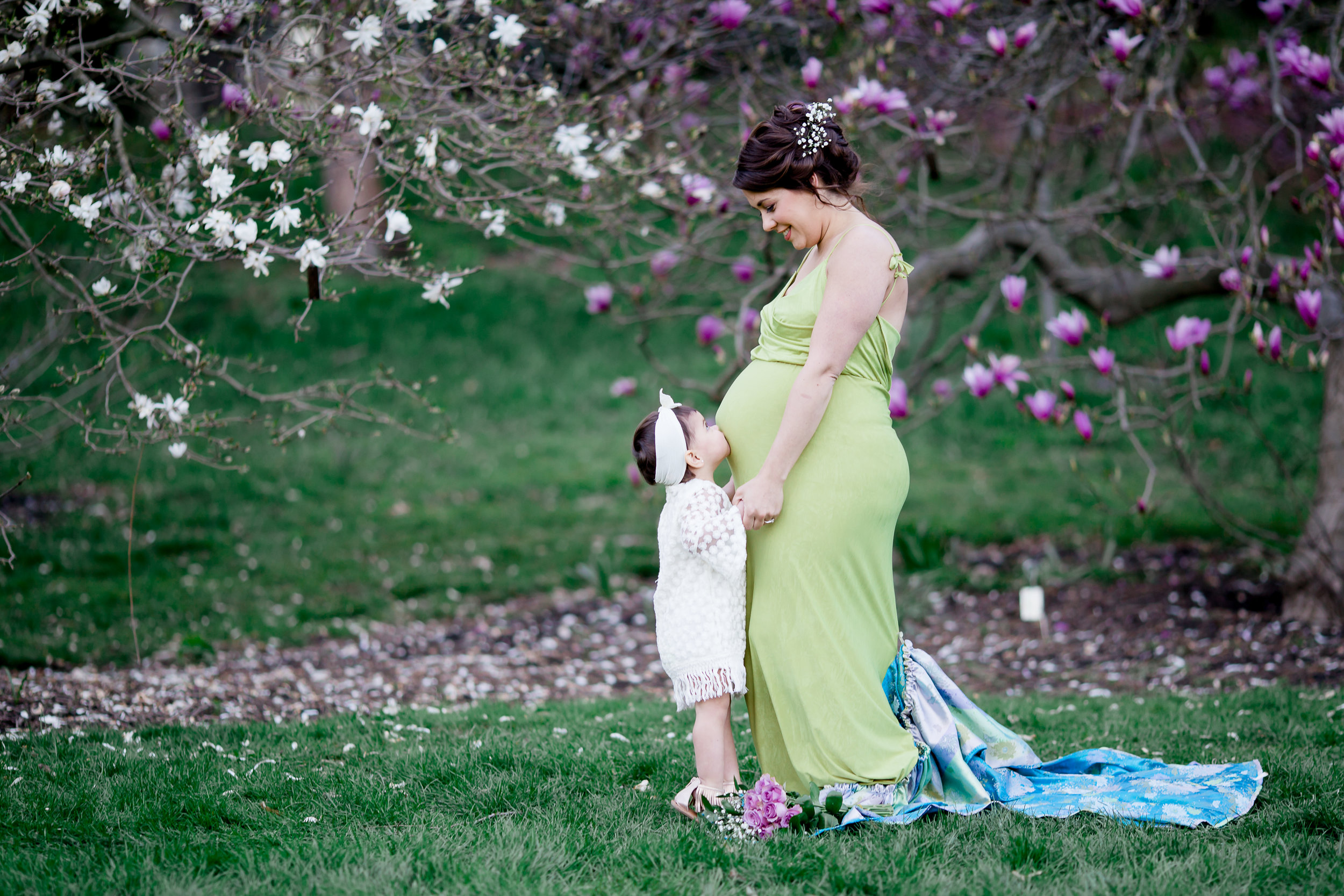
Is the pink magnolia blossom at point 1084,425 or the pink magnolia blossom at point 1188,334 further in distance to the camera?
the pink magnolia blossom at point 1084,425

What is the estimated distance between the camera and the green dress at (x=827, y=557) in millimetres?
2875

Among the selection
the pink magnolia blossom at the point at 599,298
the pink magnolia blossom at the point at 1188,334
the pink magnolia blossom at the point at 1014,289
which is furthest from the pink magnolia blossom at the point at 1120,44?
the pink magnolia blossom at the point at 599,298

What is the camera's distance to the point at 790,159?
2.81 m

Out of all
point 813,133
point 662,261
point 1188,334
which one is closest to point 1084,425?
point 1188,334

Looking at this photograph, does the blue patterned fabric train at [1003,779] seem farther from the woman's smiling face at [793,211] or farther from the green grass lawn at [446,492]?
the green grass lawn at [446,492]

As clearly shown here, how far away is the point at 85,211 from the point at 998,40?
3.41 meters

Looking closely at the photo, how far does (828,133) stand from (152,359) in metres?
8.26

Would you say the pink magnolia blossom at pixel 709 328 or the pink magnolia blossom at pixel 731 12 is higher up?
the pink magnolia blossom at pixel 731 12

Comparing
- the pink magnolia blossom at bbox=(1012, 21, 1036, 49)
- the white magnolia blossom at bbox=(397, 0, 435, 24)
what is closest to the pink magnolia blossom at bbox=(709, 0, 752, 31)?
the pink magnolia blossom at bbox=(1012, 21, 1036, 49)

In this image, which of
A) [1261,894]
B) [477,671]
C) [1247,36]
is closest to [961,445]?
[1247,36]

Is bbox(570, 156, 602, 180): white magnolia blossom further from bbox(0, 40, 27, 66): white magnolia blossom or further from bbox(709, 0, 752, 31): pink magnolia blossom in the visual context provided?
bbox(0, 40, 27, 66): white magnolia blossom

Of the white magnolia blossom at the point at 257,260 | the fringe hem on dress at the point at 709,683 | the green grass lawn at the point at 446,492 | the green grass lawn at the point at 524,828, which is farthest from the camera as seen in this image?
the green grass lawn at the point at 446,492

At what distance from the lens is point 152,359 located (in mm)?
9609

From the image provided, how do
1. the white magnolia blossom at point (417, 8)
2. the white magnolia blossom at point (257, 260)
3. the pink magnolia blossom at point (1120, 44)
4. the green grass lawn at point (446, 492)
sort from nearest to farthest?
the white magnolia blossom at point (257, 260) → the white magnolia blossom at point (417, 8) → the pink magnolia blossom at point (1120, 44) → the green grass lawn at point (446, 492)
